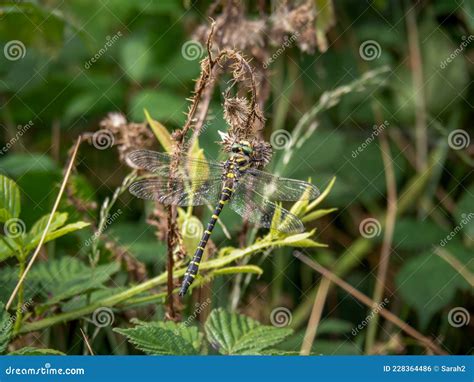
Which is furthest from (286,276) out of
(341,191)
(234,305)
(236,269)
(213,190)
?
(236,269)

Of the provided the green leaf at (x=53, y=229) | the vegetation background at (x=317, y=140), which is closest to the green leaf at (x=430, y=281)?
the vegetation background at (x=317, y=140)

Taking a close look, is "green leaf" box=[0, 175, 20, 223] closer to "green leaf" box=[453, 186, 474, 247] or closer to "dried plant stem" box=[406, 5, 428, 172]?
"green leaf" box=[453, 186, 474, 247]

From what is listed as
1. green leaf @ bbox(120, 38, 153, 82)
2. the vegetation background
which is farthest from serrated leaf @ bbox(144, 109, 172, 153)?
green leaf @ bbox(120, 38, 153, 82)

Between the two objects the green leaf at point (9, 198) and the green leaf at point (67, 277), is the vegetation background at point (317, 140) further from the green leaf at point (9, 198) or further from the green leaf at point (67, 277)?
the green leaf at point (9, 198)

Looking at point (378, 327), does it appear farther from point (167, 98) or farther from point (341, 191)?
point (167, 98)

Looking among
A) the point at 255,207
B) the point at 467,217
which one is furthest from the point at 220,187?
the point at 467,217

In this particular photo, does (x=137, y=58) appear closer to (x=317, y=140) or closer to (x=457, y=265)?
(x=317, y=140)
